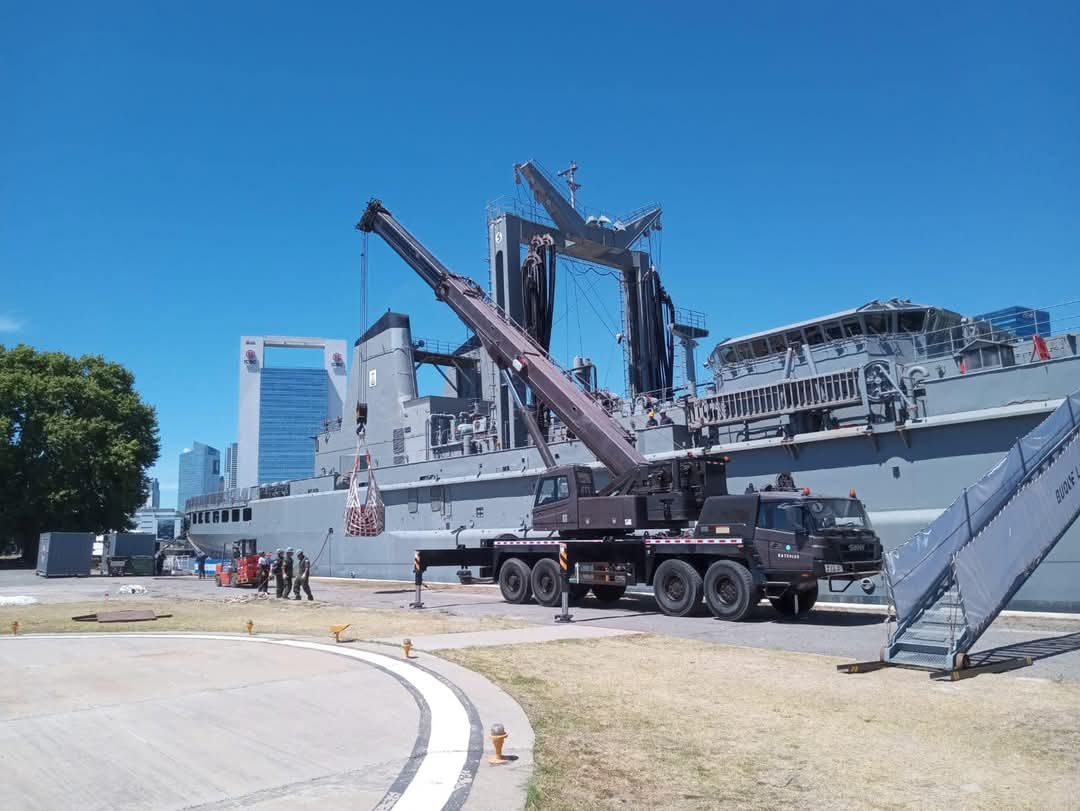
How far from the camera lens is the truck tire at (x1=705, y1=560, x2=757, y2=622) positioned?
13.5 metres

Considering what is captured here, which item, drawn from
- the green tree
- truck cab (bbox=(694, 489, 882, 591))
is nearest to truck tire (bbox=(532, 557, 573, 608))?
truck cab (bbox=(694, 489, 882, 591))

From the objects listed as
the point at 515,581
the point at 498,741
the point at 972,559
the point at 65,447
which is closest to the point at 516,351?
the point at 515,581

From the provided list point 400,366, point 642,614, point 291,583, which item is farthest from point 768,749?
point 400,366

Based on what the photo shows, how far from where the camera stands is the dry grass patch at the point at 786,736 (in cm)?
474

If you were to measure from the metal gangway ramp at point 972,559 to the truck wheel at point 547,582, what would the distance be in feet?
29.1

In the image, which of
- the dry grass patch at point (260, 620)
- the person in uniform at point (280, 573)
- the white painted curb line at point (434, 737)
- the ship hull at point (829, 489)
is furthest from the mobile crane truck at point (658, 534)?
the white painted curb line at point (434, 737)

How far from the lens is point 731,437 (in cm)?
1973

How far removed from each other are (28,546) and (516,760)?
157 feet

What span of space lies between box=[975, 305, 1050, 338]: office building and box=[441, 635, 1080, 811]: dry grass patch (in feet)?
36.9

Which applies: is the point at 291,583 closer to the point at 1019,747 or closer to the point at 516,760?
the point at 516,760

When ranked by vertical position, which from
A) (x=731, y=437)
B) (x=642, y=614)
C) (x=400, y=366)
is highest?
(x=400, y=366)

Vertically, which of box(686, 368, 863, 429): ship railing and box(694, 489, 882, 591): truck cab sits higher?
box(686, 368, 863, 429): ship railing

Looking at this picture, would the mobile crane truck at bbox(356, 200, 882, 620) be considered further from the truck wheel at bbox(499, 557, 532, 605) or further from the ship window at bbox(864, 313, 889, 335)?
the ship window at bbox(864, 313, 889, 335)

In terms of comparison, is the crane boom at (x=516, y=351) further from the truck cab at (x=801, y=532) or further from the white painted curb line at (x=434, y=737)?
the white painted curb line at (x=434, y=737)
